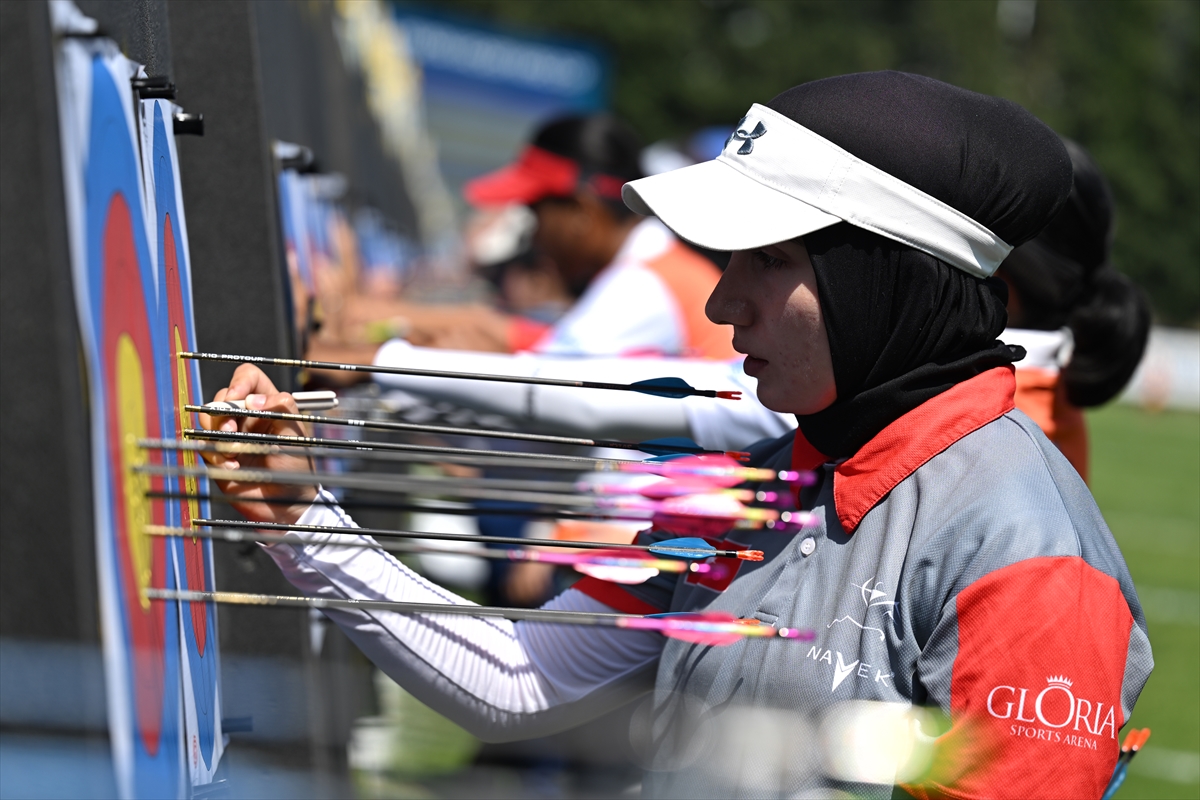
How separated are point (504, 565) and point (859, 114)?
2754mm

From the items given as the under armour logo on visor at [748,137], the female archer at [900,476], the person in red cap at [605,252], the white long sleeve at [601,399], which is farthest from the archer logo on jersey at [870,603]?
the person in red cap at [605,252]

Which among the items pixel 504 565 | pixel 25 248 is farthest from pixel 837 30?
pixel 25 248

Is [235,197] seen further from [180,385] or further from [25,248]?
[25,248]

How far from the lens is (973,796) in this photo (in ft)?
3.70

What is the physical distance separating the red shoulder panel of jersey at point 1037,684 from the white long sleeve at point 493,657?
482mm

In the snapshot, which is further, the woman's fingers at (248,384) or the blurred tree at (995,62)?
the blurred tree at (995,62)

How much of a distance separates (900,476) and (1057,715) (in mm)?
283

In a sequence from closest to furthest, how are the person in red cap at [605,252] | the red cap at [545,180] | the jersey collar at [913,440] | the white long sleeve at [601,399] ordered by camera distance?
the jersey collar at [913,440] → the white long sleeve at [601,399] → the person in red cap at [605,252] → the red cap at [545,180]

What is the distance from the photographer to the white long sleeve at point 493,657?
4.91ft

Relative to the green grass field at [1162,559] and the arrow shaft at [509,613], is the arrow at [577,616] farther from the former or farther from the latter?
the green grass field at [1162,559]

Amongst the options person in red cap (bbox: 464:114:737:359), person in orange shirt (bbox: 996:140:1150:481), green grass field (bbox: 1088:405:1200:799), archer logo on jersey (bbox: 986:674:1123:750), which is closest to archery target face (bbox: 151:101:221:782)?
archer logo on jersey (bbox: 986:674:1123:750)

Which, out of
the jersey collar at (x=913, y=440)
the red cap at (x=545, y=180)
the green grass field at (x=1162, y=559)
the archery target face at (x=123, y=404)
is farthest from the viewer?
the green grass field at (x=1162, y=559)

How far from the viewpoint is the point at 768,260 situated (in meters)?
1.32

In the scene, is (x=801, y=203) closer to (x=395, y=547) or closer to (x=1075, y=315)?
(x=395, y=547)
